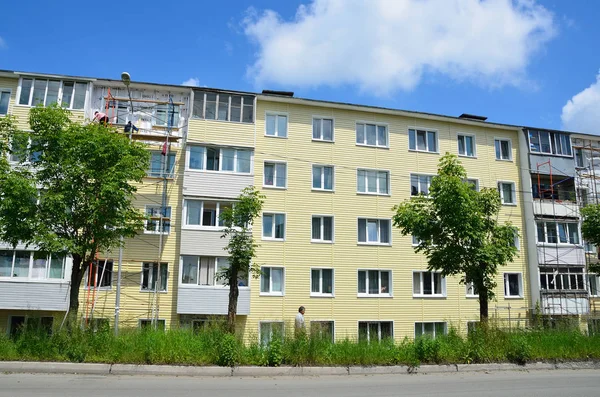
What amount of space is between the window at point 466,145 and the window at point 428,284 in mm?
8044

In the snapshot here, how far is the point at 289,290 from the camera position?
83.3 feet

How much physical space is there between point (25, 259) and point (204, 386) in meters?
16.6

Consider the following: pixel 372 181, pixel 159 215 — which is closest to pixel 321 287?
pixel 372 181

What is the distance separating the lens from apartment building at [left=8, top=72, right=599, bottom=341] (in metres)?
23.7

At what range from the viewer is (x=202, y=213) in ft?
80.1

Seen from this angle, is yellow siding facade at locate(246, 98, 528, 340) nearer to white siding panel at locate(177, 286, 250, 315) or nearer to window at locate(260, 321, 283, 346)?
white siding panel at locate(177, 286, 250, 315)

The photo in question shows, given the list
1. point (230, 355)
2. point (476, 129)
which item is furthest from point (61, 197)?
point (476, 129)

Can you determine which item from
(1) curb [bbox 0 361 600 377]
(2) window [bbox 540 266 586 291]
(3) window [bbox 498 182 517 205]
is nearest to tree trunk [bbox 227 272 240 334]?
(1) curb [bbox 0 361 600 377]

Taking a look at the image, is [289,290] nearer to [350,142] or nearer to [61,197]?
[350,142]

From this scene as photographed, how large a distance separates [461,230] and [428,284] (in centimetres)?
1290

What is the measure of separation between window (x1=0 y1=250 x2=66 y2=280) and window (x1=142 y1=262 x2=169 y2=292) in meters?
3.68

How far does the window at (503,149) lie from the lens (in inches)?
1230

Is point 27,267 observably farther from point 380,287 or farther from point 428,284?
point 428,284

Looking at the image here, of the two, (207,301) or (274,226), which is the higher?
(274,226)
